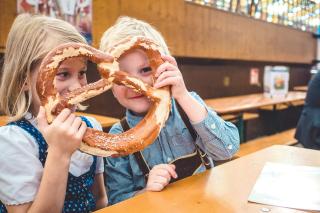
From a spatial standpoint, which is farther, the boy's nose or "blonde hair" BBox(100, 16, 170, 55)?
"blonde hair" BBox(100, 16, 170, 55)

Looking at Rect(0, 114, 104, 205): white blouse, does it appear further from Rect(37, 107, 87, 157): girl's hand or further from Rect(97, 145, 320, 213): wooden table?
Rect(97, 145, 320, 213): wooden table

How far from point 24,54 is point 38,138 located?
276 mm

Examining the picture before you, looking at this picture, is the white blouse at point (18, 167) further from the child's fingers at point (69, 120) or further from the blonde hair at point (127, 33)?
the blonde hair at point (127, 33)

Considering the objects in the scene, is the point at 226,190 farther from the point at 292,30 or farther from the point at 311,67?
the point at 311,67

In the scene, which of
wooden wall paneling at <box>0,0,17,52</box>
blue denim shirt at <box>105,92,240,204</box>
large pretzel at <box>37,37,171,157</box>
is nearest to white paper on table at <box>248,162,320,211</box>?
blue denim shirt at <box>105,92,240,204</box>

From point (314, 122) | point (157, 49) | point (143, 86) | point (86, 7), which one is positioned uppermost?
point (86, 7)

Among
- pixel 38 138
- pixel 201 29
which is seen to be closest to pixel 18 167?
pixel 38 138

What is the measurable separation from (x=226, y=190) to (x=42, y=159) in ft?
1.86

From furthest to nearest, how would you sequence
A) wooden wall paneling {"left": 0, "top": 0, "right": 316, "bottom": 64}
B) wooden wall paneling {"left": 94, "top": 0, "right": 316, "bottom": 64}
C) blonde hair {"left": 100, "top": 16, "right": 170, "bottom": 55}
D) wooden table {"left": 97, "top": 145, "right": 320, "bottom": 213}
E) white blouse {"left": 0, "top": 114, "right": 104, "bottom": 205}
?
1. wooden wall paneling {"left": 94, "top": 0, "right": 316, "bottom": 64}
2. wooden wall paneling {"left": 0, "top": 0, "right": 316, "bottom": 64}
3. blonde hair {"left": 100, "top": 16, "right": 170, "bottom": 55}
4. white blouse {"left": 0, "top": 114, "right": 104, "bottom": 205}
5. wooden table {"left": 97, "top": 145, "right": 320, "bottom": 213}

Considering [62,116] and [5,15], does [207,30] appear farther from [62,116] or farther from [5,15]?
[62,116]

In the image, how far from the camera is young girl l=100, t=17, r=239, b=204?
1110 mm

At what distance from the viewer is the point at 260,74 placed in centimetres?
629

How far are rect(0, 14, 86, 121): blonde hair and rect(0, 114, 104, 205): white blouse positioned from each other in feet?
0.28

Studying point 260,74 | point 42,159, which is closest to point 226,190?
point 42,159
